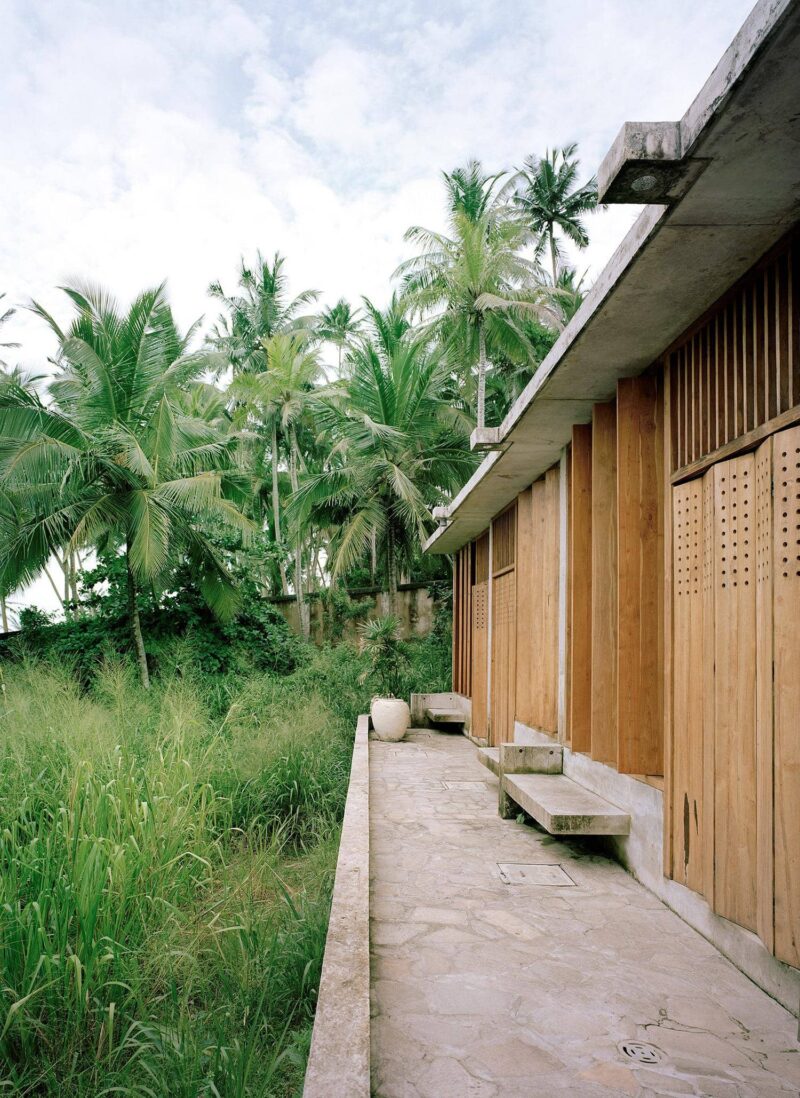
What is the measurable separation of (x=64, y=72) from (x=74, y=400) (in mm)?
6175

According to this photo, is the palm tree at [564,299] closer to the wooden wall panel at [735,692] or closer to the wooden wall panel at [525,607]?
the wooden wall panel at [525,607]

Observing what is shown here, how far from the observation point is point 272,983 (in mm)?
3525

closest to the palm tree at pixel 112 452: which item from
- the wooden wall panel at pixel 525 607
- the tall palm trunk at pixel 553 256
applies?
the wooden wall panel at pixel 525 607

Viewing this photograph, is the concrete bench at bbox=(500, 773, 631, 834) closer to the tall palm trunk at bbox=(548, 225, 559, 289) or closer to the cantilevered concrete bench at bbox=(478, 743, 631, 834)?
the cantilevered concrete bench at bbox=(478, 743, 631, 834)

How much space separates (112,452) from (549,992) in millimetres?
12270

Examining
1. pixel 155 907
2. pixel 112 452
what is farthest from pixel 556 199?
pixel 155 907

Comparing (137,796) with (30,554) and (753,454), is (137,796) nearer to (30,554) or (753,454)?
(753,454)

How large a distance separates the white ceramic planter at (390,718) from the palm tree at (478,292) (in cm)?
843

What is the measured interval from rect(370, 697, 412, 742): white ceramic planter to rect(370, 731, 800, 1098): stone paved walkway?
495 centimetres

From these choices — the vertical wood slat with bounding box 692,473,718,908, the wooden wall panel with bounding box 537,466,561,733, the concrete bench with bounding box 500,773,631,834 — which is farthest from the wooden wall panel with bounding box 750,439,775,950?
the wooden wall panel with bounding box 537,466,561,733

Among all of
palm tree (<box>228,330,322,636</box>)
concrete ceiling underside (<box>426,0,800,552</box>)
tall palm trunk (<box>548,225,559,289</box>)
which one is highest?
tall palm trunk (<box>548,225,559,289</box>)

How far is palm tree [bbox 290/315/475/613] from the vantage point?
1672 centimetres

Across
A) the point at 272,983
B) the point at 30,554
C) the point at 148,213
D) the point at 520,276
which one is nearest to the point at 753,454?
the point at 272,983

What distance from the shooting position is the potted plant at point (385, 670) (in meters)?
10.2
